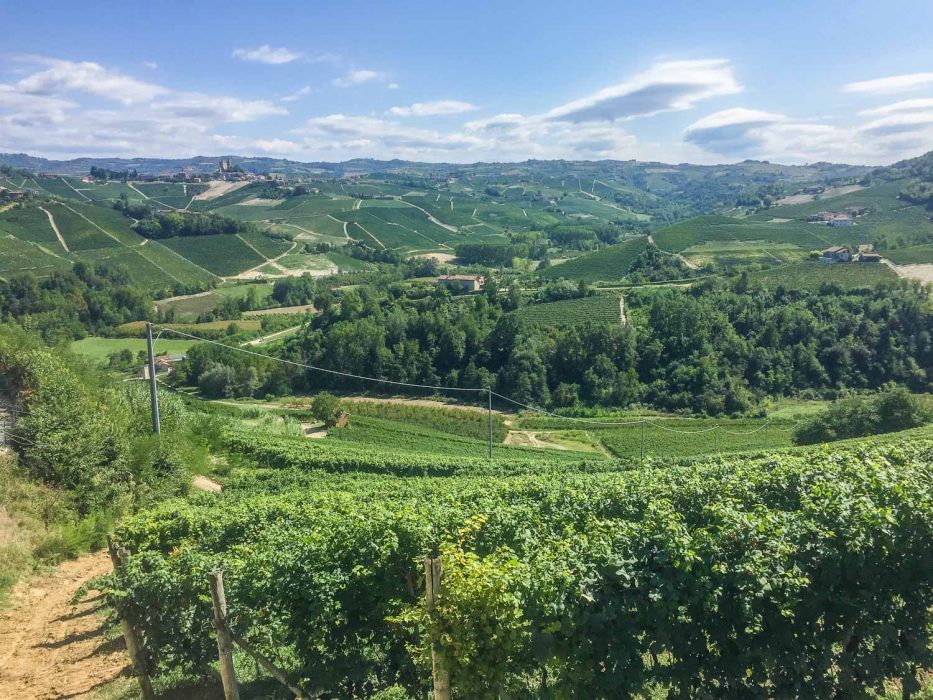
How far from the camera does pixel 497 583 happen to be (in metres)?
6.26

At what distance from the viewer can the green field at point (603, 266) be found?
332ft

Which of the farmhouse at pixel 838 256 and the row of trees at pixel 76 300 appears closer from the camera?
the row of trees at pixel 76 300

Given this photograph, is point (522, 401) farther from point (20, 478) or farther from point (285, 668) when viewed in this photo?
point (285, 668)

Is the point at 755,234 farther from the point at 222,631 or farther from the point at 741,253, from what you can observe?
the point at 222,631

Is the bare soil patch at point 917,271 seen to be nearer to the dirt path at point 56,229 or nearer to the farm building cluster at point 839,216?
the farm building cluster at point 839,216

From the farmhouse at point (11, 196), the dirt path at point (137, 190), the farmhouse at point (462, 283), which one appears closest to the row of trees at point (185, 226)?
the farmhouse at point (11, 196)

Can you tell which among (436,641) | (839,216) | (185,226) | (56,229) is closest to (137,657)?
(436,641)

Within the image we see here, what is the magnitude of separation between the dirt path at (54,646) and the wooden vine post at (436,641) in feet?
21.7

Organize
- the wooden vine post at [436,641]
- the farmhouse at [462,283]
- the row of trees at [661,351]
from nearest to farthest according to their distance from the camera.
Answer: the wooden vine post at [436,641] → the row of trees at [661,351] → the farmhouse at [462,283]

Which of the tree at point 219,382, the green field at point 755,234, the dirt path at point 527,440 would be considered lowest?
the dirt path at point 527,440

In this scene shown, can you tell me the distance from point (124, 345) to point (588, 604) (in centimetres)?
8560

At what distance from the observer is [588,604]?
264 inches

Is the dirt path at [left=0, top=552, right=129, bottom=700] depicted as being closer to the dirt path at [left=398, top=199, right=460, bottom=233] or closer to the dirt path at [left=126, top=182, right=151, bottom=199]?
the dirt path at [left=398, top=199, right=460, bottom=233]

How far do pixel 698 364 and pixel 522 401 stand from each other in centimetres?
1908
